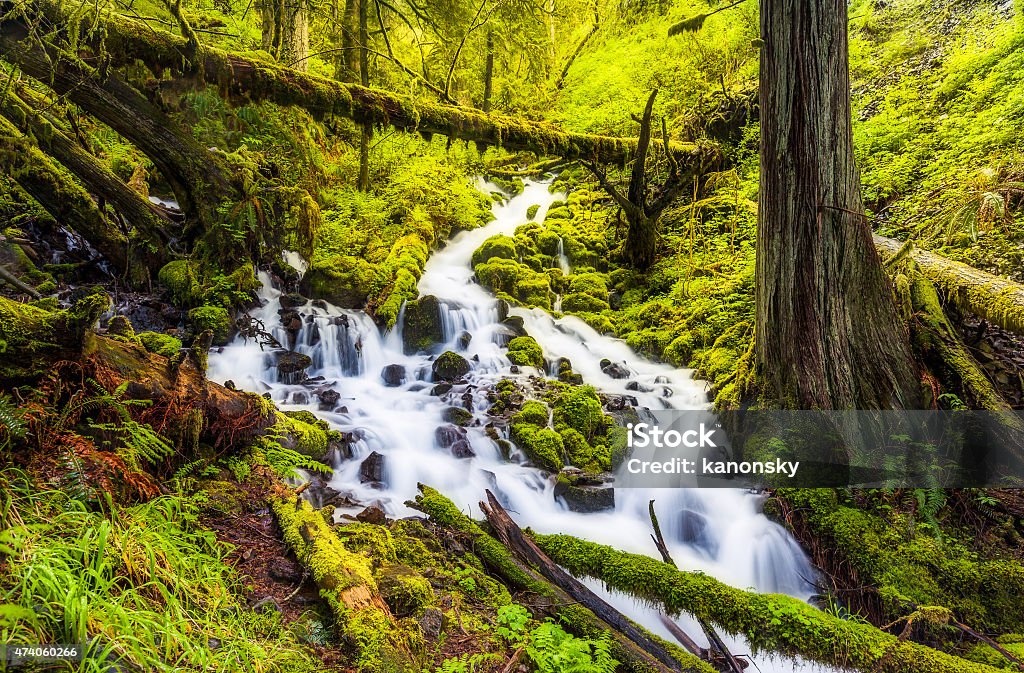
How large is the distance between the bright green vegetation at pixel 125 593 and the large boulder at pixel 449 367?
4864 millimetres

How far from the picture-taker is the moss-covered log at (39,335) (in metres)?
2.57

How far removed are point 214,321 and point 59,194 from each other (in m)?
2.41

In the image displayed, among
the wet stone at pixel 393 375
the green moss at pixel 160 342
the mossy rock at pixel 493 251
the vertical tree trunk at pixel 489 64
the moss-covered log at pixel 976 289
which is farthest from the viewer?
the mossy rock at pixel 493 251

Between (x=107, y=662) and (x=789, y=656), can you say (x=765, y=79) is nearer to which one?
(x=789, y=656)

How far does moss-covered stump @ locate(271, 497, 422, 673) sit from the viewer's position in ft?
6.91

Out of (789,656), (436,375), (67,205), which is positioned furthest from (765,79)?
(67,205)

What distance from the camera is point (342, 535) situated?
3.16m

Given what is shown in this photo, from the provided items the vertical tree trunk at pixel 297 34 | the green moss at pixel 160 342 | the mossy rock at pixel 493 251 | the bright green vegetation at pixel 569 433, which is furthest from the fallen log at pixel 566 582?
the vertical tree trunk at pixel 297 34

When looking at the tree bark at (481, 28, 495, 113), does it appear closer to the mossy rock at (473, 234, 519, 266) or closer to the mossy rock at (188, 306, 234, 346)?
the mossy rock at (473, 234, 519, 266)

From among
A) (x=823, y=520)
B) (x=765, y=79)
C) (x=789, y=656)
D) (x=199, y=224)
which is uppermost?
(x=765, y=79)

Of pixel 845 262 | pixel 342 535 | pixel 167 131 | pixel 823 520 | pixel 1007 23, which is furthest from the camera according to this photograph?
pixel 1007 23

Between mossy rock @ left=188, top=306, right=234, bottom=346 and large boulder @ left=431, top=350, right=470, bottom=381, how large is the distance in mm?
2930

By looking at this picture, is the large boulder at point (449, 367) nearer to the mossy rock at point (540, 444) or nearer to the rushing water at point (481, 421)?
the rushing water at point (481, 421)

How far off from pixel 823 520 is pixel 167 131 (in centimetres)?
849
